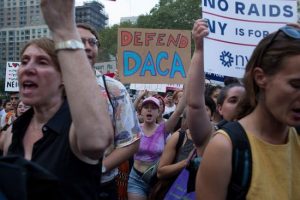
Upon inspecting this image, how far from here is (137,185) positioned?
16.9 feet

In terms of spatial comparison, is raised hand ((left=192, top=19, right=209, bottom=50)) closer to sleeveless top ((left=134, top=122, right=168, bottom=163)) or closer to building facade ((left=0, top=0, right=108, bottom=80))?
sleeveless top ((left=134, top=122, right=168, bottom=163))

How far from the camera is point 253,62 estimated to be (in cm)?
212

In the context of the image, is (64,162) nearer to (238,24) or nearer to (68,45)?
(68,45)

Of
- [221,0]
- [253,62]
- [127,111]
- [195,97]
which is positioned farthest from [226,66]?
[253,62]

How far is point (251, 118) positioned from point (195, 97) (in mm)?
724

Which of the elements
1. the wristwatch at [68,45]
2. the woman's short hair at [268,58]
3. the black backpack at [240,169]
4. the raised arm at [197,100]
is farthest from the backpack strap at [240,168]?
the raised arm at [197,100]

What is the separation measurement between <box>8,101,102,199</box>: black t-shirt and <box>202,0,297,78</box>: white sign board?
2.35 m

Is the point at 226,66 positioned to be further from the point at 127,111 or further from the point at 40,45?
the point at 40,45

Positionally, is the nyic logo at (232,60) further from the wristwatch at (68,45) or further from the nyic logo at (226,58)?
the wristwatch at (68,45)

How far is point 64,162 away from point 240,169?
705 millimetres

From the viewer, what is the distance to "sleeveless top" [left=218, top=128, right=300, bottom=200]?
191 centimetres

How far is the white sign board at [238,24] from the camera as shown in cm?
423

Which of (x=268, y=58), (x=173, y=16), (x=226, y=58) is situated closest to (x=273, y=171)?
(x=268, y=58)

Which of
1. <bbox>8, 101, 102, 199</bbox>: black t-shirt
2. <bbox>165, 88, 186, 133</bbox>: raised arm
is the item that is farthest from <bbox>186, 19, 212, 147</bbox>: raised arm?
<bbox>165, 88, 186, 133</bbox>: raised arm
